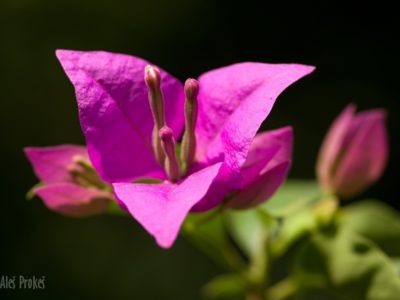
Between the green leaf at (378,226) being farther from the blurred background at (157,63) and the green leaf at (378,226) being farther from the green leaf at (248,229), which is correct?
the blurred background at (157,63)

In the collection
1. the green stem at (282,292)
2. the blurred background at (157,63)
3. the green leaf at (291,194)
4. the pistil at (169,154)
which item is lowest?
the blurred background at (157,63)

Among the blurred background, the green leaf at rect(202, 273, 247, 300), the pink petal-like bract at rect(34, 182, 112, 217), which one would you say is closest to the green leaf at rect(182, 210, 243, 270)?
the green leaf at rect(202, 273, 247, 300)

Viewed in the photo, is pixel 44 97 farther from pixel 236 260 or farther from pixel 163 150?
pixel 163 150

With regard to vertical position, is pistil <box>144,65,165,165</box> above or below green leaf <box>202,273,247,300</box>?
above

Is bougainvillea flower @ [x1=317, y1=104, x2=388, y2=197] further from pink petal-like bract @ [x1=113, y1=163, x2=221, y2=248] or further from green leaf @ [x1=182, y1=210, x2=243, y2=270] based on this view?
pink petal-like bract @ [x1=113, y1=163, x2=221, y2=248]

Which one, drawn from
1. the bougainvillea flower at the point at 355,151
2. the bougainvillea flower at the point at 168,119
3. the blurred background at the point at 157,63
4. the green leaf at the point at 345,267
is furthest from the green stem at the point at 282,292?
the blurred background at the point at 157,63

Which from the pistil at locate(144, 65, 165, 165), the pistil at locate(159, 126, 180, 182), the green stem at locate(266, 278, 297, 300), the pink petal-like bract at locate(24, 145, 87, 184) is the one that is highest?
the pistil at locate(144, 65, 165, 165)

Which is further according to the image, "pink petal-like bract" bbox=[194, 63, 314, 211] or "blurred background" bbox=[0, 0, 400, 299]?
"blurred background" bbox=[0, 0, 400, 299]

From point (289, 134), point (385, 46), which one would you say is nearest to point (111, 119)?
point (289, 134)
